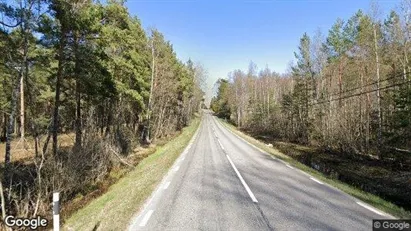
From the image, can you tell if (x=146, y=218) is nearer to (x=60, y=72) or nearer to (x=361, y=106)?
(x=60, y=72)

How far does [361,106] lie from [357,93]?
217cm

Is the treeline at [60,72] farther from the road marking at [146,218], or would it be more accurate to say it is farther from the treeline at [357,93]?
the treeline at [357,93]

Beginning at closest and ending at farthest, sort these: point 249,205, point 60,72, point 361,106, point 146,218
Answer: point 146,218 < point 249,205 < point 60,72 < point 361,106

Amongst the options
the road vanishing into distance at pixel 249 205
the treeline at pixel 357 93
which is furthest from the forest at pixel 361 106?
the road vanishing into distance at pixel 249 205

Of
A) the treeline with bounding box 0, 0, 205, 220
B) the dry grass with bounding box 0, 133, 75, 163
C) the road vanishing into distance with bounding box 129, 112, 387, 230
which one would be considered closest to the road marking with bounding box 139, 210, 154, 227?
the road vanishing into distance with bounding box 129, 112, 387, 230

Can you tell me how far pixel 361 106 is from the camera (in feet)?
104

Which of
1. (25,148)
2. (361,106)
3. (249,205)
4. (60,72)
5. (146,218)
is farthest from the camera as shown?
(361,106)

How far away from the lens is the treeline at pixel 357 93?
24.4m

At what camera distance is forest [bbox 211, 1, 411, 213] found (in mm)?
21522

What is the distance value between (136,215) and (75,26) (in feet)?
37.6

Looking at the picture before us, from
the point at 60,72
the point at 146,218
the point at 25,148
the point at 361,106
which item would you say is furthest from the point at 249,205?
the point at 361,106

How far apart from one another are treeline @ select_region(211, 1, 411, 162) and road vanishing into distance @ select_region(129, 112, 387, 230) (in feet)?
29.1

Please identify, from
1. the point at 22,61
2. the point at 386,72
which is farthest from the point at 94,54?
the point at 386,72

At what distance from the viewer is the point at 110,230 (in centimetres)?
696
